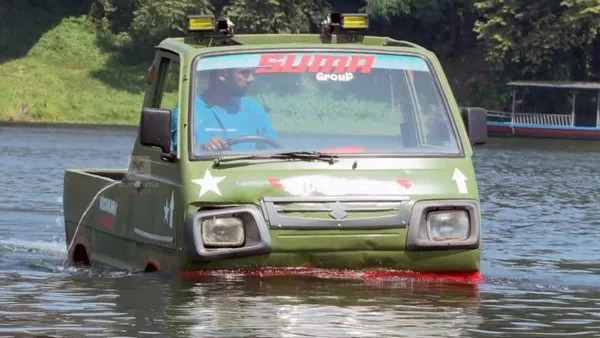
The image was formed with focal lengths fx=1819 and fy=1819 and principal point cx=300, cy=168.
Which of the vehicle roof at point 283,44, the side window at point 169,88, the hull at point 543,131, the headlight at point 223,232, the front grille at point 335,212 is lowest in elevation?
the hull at point 543,131

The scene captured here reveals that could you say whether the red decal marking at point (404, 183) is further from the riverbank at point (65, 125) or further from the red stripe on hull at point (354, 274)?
the riverbank at point (65, 125)

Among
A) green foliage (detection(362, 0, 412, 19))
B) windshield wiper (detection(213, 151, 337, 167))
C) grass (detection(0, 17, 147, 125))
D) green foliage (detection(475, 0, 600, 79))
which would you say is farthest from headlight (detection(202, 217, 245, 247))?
green foliage (detection(362, 0, 412, 19))

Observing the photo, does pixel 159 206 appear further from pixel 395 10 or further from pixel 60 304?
pixel 395 10

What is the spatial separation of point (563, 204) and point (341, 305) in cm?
1416

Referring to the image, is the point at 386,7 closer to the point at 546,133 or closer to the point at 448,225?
the point at 546,133

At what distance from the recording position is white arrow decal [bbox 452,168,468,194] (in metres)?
10.2

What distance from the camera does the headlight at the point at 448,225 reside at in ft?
33.0

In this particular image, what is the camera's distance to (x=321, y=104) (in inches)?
424

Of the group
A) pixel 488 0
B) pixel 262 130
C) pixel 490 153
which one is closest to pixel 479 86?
pixel 488 0

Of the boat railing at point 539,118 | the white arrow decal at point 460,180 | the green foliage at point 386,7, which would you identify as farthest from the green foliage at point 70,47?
the white arrow decal at point 460,180

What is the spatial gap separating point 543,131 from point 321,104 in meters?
45.7

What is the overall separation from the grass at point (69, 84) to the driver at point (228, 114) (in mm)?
46700

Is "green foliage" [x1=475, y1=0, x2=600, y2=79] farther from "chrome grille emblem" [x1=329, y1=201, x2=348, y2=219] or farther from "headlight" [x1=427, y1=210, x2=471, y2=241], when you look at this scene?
"chrome grille emblem" [x1=329, y1=201, x2=348, y2=219]

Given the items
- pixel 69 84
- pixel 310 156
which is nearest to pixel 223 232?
pixel 310 156
